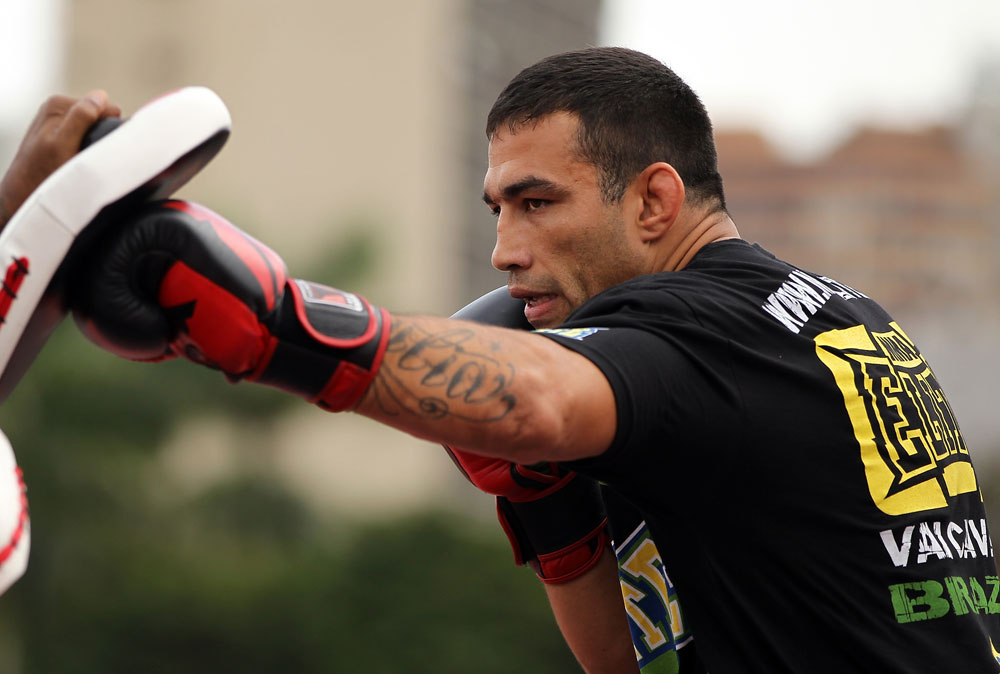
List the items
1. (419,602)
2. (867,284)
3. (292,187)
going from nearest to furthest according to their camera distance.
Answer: (419,602), (292,187), (867,284)

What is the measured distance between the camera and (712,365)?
3.14m

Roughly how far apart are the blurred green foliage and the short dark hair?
15605 mm

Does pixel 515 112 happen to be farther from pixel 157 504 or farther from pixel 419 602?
pixel 157 504

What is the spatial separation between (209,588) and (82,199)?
17.5 metres

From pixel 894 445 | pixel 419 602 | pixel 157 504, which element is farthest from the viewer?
pixel 157 504

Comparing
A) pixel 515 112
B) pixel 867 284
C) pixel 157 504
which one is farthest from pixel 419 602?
pixel 867 284

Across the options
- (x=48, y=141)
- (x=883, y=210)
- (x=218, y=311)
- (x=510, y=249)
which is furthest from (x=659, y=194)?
(x=883, y=210)

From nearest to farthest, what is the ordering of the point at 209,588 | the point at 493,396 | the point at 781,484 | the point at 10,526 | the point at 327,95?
the point at 10,526 → the point at 493,396 → the point at 781,484 → the point at 209,588 → the point at 327,95

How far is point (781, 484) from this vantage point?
3.23 metres

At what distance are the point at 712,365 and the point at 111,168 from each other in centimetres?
136

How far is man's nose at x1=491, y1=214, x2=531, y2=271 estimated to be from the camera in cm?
380

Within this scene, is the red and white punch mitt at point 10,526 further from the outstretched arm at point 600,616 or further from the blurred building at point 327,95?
the blurred building at point 327,95

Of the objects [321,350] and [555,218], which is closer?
[321,350]

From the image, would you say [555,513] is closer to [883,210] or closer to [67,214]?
[67,214]
